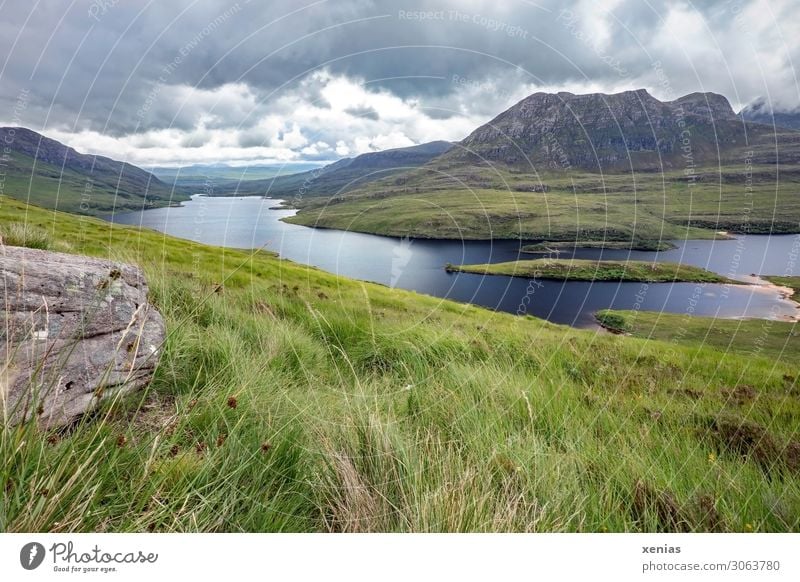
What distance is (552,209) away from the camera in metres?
99.8

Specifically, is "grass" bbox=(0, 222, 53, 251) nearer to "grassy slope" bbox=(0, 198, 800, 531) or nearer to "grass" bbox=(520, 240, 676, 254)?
"grassy slope" bbox=(0, 198, 800, 531)

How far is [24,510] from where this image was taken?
2.01 m

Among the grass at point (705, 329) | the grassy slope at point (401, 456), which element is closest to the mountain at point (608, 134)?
the grass at point (705, 329)

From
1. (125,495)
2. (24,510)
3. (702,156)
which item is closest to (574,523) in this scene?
(125,495)

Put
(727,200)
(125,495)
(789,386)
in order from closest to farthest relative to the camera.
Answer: (125,495) < (789,386) < (727,200)

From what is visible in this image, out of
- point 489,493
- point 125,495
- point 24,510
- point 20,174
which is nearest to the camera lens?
point 24,510

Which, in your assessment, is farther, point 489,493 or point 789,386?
point 789,386

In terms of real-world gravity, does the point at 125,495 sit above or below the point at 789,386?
below

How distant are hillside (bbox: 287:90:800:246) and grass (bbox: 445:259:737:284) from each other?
5297mm

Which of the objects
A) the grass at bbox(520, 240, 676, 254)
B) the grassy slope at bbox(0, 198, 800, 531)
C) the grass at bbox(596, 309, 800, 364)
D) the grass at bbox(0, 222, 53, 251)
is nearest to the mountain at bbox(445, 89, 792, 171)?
the grass at bbox(520, 240, 676, 254)

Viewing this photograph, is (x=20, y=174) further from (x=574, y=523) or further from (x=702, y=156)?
(x=702, y=156)

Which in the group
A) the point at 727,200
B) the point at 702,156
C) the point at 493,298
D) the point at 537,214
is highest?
the point at 702,156

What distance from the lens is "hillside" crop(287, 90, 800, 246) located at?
64750 millimetres
